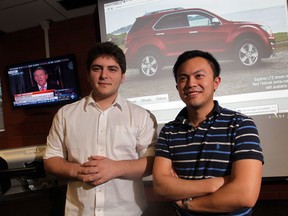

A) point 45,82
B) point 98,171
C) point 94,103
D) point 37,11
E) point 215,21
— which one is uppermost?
point 37,11

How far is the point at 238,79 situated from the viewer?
1.92m

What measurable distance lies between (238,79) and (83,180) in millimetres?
1364

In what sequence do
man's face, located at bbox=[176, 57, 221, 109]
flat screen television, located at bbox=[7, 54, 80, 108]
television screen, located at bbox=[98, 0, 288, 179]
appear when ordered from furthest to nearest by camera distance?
flat screen television, located at bbox=[7, 54, 80, 108] → television screen, located at bbox=[98, 0, 288, 179] → man's face, located at bbox=[176, 57, 221, 109]

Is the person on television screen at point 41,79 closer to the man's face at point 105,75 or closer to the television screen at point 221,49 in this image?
the television screen at point 221,49

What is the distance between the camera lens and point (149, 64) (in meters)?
2.13

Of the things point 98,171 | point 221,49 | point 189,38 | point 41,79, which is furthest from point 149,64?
point 41,79

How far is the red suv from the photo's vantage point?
1.93 metres

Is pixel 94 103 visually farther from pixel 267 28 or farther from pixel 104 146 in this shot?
pixel 267 28

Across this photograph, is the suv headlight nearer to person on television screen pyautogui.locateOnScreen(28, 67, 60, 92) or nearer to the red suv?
the red suv

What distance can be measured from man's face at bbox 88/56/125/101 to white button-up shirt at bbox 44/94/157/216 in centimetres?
12

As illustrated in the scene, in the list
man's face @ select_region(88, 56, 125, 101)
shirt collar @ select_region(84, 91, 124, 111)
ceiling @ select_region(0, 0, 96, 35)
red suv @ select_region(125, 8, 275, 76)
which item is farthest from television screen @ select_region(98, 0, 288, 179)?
man's face @ select_region(88, 56, 125, 101)

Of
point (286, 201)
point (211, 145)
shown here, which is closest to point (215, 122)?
point (211, 145)

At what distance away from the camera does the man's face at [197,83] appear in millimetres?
1192

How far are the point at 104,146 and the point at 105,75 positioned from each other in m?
0.40
